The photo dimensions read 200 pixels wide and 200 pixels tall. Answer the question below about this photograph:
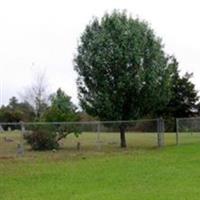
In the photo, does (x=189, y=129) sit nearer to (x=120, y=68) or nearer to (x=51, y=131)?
(x=120, y=68)

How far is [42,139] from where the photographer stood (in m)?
29.9

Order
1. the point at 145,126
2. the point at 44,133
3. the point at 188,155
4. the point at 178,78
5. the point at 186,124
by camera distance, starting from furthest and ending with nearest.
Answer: the point at 178,78, the point at 145,126, the point at 186,124, the point at 44,133, the point at 188,155

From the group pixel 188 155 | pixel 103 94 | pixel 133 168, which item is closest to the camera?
pixel 133 168

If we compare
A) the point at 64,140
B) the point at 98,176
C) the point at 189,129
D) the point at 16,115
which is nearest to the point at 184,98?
the point at 189,129

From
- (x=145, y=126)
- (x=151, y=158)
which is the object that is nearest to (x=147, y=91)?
(x=151, y=158)

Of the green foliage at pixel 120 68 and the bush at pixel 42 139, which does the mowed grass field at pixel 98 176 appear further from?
the green foliage at pixel 120 68

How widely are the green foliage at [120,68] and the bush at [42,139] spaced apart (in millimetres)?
3697

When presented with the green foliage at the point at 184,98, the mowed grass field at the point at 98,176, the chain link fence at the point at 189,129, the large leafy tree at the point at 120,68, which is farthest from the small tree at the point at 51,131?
the green foliage at the point at 184,98

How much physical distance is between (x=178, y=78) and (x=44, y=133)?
2965 centimetres

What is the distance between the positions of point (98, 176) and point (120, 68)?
50.9ft

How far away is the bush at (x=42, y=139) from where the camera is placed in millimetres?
29750

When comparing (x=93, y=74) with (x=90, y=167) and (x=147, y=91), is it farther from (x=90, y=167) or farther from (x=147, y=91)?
(x=90, y=167)

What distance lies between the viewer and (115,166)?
20609 millimetres

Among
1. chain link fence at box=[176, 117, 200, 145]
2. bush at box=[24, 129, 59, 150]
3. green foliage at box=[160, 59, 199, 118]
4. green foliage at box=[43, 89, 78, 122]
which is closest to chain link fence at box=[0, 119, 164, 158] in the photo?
bush at box=[24, 129, 59, 150]
